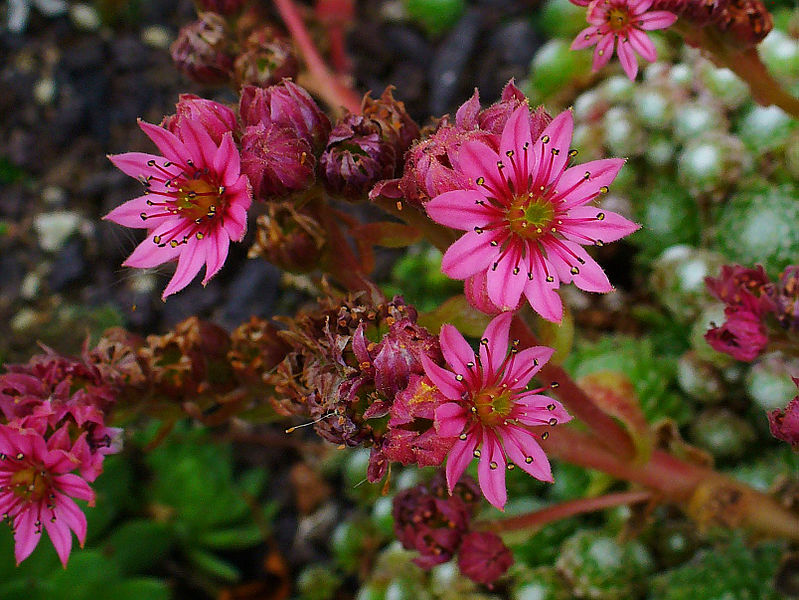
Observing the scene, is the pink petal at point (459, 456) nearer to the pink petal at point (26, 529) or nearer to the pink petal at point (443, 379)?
the pink petal at point (443, 379)

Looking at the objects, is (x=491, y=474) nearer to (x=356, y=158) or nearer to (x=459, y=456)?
(x=459, y=456)

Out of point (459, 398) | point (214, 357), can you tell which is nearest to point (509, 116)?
point (459, 398)

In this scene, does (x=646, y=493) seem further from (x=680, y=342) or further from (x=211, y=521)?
(x=211, y=521)

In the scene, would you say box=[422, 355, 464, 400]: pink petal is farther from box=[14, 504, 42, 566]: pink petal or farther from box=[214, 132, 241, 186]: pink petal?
box=[14, 504, 42, 566]: pink petal

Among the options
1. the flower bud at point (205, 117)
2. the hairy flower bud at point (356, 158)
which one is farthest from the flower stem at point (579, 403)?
the flower bud at point (205, 117)

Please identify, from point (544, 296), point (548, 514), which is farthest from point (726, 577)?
point (544, 296)
